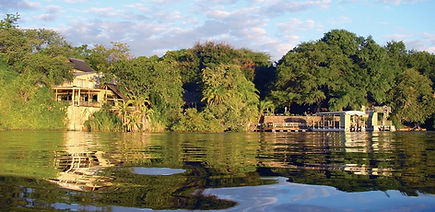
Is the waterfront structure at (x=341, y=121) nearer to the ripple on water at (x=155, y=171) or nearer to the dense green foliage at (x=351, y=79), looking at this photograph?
the dense green foliage at (x=351, y=79)

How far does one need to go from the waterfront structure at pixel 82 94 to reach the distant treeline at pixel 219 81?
126 cm

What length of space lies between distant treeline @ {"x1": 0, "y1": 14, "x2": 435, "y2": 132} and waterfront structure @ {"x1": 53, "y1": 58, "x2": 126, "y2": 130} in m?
1.26

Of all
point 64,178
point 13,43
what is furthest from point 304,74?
point 64,178

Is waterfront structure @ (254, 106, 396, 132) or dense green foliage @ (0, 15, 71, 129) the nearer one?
dense green foliage @ (0, 15, 71, 129)

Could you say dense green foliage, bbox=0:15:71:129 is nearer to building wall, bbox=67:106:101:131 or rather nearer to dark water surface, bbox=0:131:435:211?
building wall, bbox=67:106:101:131

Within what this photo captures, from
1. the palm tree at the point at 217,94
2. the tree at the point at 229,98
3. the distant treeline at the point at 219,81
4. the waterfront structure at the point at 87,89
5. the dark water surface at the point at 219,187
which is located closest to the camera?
the dark water surface at the point at 219,187

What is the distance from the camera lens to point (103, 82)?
39.2 m

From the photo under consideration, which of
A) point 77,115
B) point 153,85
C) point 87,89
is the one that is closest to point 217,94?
point 153,85

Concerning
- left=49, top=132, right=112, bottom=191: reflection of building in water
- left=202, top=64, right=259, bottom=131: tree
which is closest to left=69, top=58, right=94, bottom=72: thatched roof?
left=202, top=64, right=259, bottom=131: tree

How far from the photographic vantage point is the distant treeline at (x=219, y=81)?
1423 inches

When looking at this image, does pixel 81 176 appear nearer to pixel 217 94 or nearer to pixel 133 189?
pixel 133 189

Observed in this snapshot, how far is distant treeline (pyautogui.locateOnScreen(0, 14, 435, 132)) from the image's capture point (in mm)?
36156

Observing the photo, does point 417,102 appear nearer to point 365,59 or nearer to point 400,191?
point 365,59

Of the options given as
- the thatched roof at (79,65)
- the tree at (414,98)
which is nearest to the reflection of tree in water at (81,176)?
the thatched roof at (79,65)
